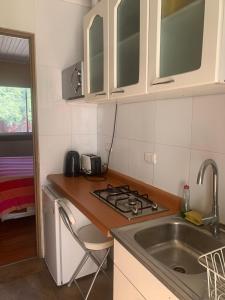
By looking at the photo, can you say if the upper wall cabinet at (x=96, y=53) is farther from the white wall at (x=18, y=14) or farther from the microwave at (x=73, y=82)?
the white wall at (x=18, y=14)

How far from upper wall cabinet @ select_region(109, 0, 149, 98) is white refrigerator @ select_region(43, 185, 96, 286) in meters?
0.94

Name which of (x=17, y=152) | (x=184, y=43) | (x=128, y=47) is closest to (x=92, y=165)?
(x=128, y=47)

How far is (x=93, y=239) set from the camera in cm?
155

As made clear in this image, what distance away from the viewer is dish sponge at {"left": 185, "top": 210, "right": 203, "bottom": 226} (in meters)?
1.18

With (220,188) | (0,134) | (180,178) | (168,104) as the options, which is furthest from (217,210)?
(0,134)

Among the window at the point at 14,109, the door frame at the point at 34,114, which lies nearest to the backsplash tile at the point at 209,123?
the door frame at the point at 34,114

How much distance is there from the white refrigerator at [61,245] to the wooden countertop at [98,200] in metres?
0.12

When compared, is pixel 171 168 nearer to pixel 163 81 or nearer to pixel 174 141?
pixel 174 141

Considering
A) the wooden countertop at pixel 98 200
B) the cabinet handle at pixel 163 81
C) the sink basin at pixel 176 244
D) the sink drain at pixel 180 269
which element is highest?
the cabinet handle at pixel 163 81

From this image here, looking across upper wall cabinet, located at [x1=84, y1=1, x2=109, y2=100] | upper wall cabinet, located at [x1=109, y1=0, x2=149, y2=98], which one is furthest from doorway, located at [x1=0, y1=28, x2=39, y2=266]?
upper wall cabinet, located at [x1=109, y1=0, x2=149, y2=98]

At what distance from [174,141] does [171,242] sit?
0.56m

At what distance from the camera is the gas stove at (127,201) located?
51.3 inches

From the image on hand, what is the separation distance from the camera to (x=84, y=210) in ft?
4.51

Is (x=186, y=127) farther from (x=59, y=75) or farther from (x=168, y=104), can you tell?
(x=59, y=75)
